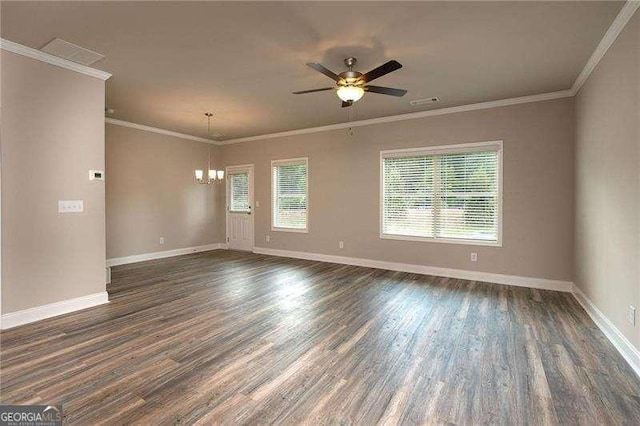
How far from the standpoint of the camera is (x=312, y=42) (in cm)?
296

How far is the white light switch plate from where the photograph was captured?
3412 millimetres

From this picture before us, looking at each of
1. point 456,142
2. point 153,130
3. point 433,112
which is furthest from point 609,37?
point 153,130

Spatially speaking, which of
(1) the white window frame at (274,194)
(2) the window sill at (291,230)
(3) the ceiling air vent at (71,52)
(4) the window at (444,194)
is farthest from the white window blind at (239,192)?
(3) the ceiling air vent at (71,52)

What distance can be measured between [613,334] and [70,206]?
570 centimetres

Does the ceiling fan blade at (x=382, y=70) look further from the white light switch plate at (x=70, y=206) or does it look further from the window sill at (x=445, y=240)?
the white light switch plate at (x=70, y=206)

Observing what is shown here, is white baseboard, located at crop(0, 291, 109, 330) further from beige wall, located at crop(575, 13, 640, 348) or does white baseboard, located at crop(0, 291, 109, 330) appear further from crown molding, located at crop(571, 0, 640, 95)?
crown molding, located at crop(571, 0, 640, 95)

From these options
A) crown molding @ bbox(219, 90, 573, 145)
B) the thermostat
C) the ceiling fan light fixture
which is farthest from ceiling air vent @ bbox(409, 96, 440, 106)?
the thermostat

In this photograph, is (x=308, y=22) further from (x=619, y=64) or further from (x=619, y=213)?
(x=619, y=213)

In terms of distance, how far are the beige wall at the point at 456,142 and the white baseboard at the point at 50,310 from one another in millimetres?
A: 3822

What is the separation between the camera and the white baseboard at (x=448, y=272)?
442 cm

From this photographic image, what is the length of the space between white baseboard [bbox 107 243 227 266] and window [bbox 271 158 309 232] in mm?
1865

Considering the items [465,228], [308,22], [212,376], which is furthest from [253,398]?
[465,228]

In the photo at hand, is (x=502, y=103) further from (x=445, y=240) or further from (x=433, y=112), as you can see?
(x=445, y=240)

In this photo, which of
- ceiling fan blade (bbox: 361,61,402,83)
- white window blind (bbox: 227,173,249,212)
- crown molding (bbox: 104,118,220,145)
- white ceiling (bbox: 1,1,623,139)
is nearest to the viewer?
white ceiling (bbox: 1,1,623,139)
